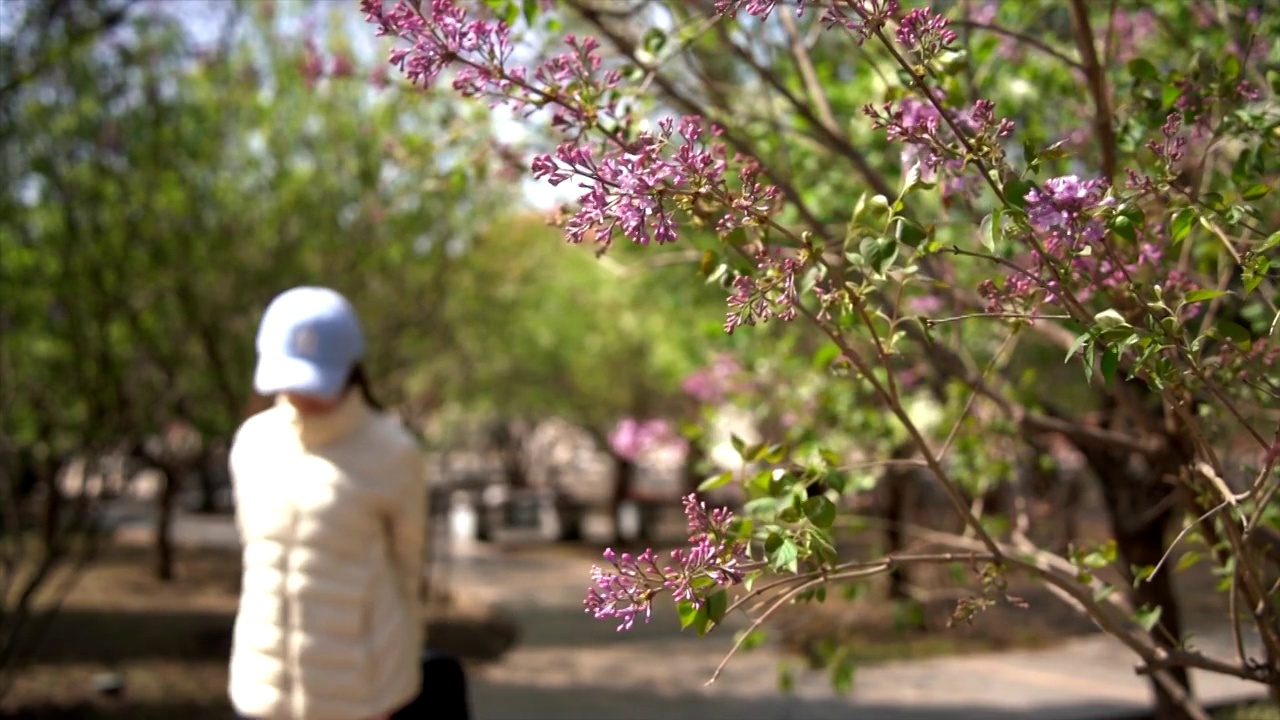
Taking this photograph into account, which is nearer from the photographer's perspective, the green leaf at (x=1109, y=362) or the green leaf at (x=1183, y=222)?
the green leaf at (x=1109, y=362)

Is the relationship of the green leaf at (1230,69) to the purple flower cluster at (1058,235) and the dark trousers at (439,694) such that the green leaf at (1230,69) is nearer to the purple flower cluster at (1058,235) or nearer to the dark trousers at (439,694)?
the purple flower cluster at (1058,235)

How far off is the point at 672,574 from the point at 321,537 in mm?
1853

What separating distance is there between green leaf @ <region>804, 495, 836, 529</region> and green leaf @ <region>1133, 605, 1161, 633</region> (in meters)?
0.98

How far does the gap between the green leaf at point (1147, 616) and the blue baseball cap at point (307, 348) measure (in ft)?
6.81

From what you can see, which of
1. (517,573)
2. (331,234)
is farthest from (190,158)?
(517,573)

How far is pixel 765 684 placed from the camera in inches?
391

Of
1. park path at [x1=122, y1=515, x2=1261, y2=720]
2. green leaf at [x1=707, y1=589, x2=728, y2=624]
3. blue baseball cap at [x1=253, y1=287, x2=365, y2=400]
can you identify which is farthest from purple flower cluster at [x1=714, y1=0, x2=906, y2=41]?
park path at [x1=122, y1=515, x2=1261, y2=720]

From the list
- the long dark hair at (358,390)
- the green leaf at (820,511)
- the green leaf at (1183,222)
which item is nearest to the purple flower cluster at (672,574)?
the green leaf at (820,511)

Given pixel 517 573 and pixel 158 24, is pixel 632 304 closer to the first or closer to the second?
pixel 517 573

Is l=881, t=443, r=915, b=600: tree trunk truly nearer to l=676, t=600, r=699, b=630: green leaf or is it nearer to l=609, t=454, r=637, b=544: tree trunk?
l=609, t=454, r=637, b=544: tree trunk

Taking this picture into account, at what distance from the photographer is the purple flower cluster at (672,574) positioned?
1945 mm

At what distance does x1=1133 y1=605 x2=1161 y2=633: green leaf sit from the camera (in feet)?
9.19

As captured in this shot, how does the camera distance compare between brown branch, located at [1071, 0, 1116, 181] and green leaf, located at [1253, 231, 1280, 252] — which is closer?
green leaf, located at [1253, 231, 1280, 252]

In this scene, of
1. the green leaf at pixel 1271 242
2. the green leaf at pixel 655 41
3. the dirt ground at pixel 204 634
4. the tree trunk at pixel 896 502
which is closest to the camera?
the green leaf at pixel 1271 242
